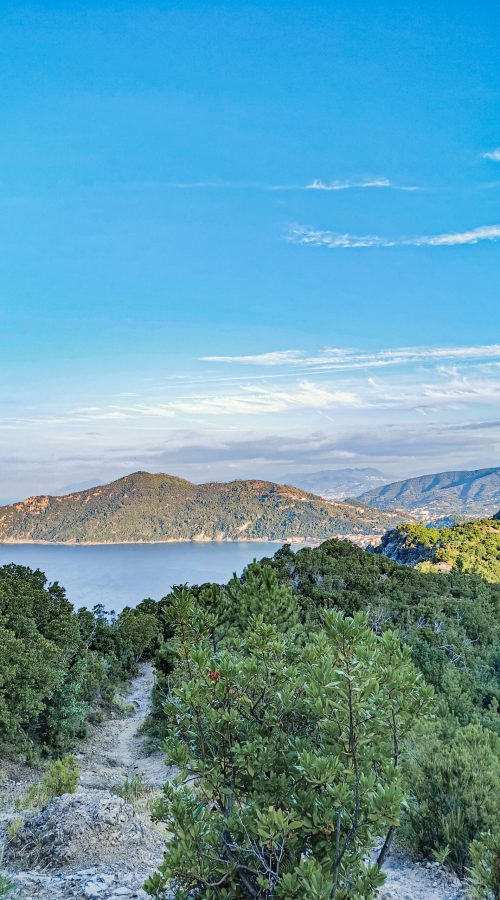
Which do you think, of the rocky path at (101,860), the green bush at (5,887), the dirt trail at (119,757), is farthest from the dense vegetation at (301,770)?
the dirt trail at (119,757)

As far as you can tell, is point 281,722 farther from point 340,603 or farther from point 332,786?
point 340,603

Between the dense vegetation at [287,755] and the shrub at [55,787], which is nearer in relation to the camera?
the dense vegetation at [287,755]

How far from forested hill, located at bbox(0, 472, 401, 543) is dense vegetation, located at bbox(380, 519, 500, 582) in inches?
4072

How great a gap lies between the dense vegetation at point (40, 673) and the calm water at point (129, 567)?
37975 millimetres

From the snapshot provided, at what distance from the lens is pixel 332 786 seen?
306cm

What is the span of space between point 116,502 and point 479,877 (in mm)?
199181

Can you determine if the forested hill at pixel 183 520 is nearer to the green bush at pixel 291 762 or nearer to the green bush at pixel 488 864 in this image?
the green bush at pixel 488 864

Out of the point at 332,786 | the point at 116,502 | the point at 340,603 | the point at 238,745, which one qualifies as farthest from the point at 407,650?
the point at 116,502

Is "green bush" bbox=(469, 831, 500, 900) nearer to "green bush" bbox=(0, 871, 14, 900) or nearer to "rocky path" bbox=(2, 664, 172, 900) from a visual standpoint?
"rocky path" bbox=(2, 664, 172, 900)

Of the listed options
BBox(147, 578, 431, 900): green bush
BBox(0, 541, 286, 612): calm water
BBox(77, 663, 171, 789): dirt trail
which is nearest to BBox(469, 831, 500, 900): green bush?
BBox(147, 578, 431, 900): green bush

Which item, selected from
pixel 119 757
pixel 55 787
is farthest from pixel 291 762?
pixel 119 757

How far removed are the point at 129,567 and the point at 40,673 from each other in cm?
9620

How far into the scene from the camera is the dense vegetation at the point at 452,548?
42.0m

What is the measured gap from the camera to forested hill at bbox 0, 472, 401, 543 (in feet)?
565
